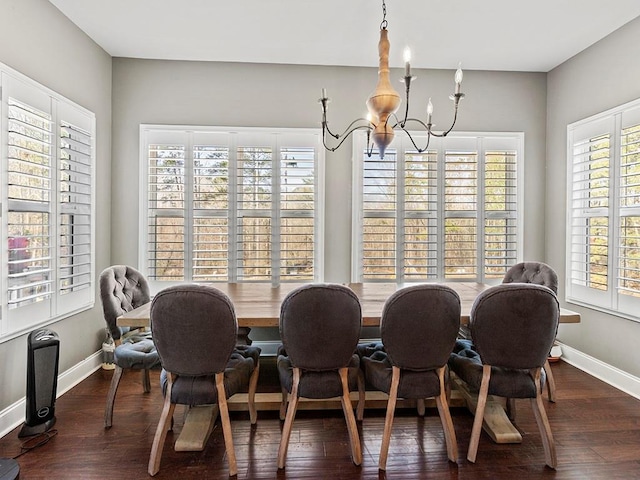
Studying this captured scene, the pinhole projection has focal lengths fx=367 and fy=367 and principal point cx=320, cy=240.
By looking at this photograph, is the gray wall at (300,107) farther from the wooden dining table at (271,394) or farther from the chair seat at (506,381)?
the chair seat at (506,381)

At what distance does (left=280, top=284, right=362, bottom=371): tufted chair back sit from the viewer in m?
1.81

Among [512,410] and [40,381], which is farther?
[512,410]

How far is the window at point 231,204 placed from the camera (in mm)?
3652

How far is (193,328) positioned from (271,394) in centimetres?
104

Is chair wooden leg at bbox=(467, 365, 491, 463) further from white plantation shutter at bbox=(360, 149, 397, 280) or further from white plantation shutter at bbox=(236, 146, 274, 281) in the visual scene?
white plantation shutter at bbox=(236, 146, 274, 281)

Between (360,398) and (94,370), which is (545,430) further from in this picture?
(94,370)

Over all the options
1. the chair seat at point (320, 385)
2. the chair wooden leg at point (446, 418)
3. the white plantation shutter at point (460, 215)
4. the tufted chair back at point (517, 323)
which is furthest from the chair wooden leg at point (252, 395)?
the white plantation shutter at point (460, 215)

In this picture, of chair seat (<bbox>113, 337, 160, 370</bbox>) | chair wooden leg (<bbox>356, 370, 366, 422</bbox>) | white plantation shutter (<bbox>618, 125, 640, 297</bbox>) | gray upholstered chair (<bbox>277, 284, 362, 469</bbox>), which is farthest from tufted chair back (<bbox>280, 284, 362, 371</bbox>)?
white plantation shutter (<bbox>618, 125, 640, 297</bbox>)

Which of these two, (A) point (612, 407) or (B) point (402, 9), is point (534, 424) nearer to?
(A) point (612, 407)

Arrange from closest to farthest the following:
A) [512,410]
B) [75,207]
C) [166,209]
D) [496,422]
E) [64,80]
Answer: [496,422], [512,410], [64,80], [75,207], [166,209]

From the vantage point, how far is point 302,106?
3.71 metres

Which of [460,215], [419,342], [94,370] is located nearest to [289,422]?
[419,342]

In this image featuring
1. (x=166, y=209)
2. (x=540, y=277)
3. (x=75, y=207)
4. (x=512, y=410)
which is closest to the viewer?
(x=512, y=410)

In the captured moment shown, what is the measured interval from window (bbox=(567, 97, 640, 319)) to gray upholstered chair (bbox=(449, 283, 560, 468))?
63.7 inches
